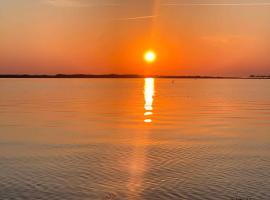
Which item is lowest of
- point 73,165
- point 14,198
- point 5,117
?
point 14,198

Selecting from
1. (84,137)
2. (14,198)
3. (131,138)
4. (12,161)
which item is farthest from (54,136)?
(14,198)

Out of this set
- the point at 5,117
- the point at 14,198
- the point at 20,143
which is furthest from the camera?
the point at 5,117

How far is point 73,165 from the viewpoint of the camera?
19891 mm

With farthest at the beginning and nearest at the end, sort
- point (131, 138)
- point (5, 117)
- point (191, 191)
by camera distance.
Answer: point (5, 117) → point (131, 138) → point (191, 191)

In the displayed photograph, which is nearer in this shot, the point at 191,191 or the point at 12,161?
the point at 191,191

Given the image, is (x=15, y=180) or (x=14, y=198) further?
(x=15, y=180)

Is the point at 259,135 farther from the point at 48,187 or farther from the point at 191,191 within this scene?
the point at 48,187

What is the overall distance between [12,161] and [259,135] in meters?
16.8

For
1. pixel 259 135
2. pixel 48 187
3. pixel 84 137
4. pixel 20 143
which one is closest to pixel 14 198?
pixel 48 187

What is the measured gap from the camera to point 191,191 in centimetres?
1555

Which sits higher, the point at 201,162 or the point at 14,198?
the point at 201,162

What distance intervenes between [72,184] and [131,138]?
490 inches

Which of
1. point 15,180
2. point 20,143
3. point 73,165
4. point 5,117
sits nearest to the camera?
point 15,180

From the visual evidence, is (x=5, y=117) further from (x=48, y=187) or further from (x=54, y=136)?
(x=48, y=187)
